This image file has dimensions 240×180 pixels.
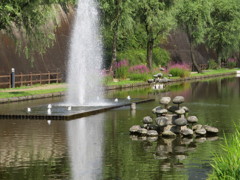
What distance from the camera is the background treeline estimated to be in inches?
1935

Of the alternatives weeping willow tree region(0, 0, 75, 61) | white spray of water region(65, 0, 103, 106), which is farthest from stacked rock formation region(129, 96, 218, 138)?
weeping willow tree region(0, 0, 75, 61)

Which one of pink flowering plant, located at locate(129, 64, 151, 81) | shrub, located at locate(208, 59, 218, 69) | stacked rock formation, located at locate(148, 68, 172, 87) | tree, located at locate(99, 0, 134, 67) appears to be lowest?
stacked rock formation, located at locate(148, 68, 172, 87)

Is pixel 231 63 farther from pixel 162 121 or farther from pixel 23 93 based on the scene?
pixel 162 121

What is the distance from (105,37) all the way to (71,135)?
3908 cm

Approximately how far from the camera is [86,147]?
19.3 metres

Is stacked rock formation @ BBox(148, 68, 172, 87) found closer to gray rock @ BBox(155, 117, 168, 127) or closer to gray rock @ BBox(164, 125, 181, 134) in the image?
gray rock @ BBox(164, 125, 181, 134)

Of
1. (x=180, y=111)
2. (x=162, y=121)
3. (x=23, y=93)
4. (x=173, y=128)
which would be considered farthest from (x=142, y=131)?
(x=23, y=93)

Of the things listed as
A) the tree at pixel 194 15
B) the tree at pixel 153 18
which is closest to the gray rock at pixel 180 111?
the tree at pixel 153 18

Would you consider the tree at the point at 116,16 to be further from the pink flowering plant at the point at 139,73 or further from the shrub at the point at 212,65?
the shrub at the point at 212,65

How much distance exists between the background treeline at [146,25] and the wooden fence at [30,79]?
1.82 m

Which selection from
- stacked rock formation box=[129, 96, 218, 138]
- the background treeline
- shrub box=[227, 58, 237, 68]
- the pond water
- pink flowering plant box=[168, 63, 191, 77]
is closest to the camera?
the pond water

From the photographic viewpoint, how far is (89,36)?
132 ft

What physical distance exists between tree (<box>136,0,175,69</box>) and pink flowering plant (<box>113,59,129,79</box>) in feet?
17.6

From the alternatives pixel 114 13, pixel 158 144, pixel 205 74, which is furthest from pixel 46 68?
pixel 158 144
